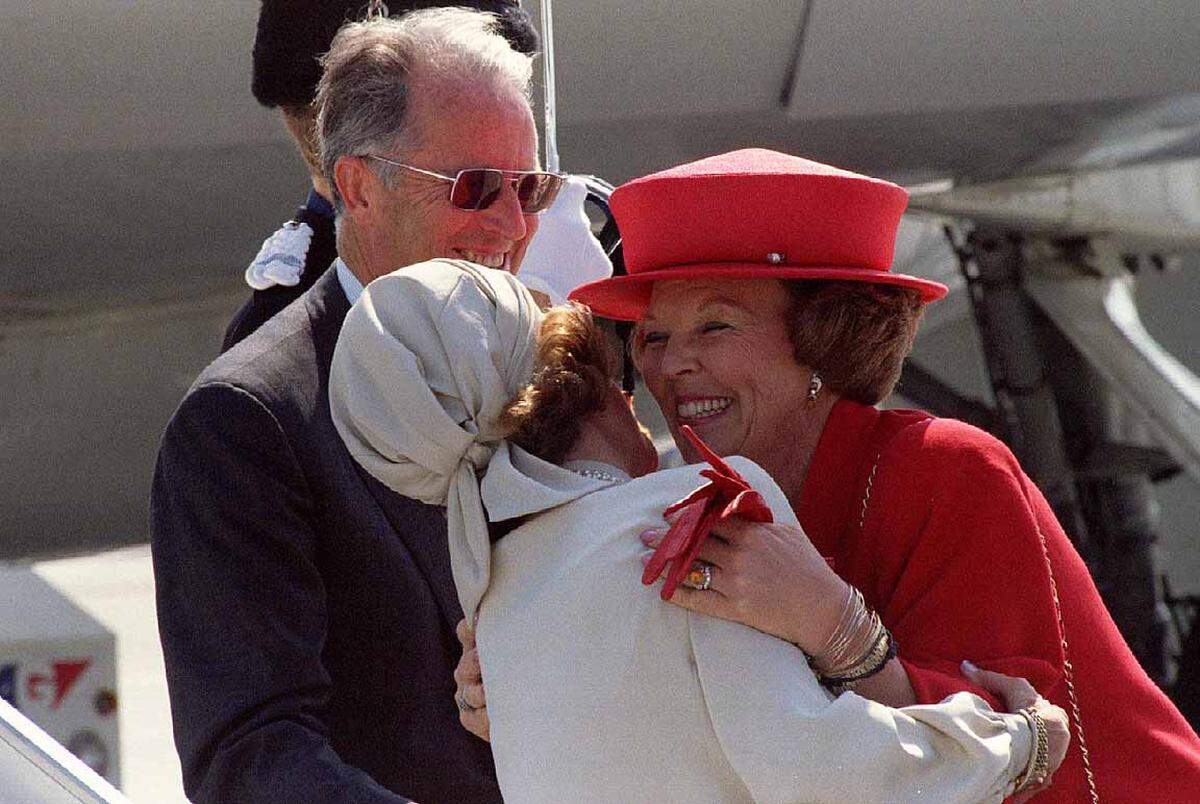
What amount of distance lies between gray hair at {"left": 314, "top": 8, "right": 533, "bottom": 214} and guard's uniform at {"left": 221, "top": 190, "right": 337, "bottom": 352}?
7.6 inches

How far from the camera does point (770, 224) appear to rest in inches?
54.6

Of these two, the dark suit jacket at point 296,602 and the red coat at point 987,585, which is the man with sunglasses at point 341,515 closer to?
the dark suit jacket at point 296,602

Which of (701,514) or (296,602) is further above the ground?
(701,514)

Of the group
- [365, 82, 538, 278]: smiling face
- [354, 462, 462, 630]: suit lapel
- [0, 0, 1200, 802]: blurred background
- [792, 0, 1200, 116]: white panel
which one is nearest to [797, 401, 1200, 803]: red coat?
[354, 462, 462, 630]: suit lapel

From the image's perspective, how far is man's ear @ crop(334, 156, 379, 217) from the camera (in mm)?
1806

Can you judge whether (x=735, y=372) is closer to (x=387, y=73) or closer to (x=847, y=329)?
(x=847, y=329)

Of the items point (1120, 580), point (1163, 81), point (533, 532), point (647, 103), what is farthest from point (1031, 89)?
point (533, 532)

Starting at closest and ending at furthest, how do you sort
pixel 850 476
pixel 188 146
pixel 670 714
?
pixel 670 714, pixel 850 476, pixel 188 146

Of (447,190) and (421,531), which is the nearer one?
(421,531)

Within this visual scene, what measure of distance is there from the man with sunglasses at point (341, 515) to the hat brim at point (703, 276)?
298mm

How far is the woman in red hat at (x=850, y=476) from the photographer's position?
3.81ft

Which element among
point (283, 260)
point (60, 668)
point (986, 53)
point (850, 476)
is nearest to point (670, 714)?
A: point (850, 476)

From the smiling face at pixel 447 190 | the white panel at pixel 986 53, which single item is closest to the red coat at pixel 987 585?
the smiling face at pixel 447 190

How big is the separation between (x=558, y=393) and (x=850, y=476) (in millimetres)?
282
